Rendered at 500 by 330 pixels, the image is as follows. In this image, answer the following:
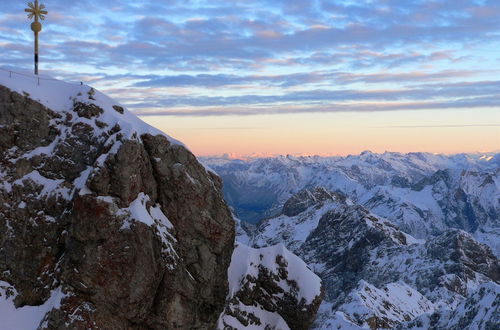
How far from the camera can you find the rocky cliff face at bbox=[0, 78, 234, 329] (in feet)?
137

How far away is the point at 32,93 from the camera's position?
47.0 meters

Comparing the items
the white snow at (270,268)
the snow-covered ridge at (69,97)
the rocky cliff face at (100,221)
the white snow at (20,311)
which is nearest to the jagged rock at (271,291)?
the white snow at (270,268)

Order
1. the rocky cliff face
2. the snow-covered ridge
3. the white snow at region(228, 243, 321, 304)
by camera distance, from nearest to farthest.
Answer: the rocky cliff face < the snow-covered ridge < the white snow at region(228, 243, 321, 304)

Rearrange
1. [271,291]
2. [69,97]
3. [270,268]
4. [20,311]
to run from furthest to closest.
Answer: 1. [270,268]
2. [271,291]
3. [69,97]
4. [20,311]

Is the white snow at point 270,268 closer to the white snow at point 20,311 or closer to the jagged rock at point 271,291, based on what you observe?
the jagged rock at point 271,291

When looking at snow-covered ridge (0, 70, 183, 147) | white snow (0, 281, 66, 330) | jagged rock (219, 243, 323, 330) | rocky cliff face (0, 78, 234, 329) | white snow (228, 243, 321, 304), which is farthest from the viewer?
white snow (228, 243, 321, 304)

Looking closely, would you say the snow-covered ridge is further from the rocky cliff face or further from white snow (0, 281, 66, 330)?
white snow (0, 281, 66, 330)

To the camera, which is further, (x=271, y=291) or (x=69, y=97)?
(x=271, y=291)

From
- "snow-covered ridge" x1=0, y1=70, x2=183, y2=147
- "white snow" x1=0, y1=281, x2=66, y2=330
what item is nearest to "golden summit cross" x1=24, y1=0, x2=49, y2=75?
"snow-covered ridge" x1=0, y1=70, x2=183, y2=147

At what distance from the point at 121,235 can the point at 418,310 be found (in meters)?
99.3

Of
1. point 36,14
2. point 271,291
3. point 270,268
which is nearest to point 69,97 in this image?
point 36,14

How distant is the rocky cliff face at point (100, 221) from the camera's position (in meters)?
41.7

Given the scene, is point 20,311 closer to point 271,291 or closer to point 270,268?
point 271,291

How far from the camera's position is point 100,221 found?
41.9m
